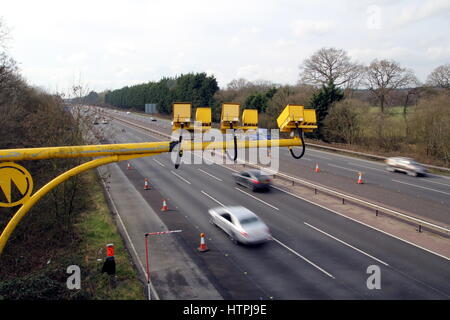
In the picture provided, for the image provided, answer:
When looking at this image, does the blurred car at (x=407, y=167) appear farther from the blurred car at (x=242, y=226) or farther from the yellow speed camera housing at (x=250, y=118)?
the yellow speed camera housing at (x=250, y=118)

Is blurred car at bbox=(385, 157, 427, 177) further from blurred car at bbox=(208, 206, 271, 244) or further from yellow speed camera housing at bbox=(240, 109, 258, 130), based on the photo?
yellow speed camera housing at bbox=(240, 109, 258, 130)

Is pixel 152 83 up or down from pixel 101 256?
up

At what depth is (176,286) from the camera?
1071 cm

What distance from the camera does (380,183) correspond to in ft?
80.0

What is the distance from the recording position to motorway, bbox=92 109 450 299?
1043 centimetres

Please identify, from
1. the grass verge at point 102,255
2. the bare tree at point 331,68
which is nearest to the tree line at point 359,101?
the bare tree at point 331,68

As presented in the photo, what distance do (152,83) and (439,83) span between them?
75.0 meters

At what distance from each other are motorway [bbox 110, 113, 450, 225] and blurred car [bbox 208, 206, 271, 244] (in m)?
9.84

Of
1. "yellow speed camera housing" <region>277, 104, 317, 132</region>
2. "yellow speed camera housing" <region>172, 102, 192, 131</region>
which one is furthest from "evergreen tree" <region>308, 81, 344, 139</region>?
"yellow speed camera housing" <region>172, 102, 192, 131</region>

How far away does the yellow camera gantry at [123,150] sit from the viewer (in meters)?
4.97

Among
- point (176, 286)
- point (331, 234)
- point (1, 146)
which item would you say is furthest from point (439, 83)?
point (1, 146)

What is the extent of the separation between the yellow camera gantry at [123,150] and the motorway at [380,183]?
15.2 metres

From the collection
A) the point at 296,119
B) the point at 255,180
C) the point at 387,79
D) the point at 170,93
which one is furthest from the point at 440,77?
the point at 170,93
